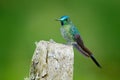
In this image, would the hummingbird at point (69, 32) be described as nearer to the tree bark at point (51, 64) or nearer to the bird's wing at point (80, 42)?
the bird's wing at point (80, 42)

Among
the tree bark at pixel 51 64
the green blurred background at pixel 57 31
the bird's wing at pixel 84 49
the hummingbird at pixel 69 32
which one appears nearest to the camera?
the tree bark at pixel 51 64

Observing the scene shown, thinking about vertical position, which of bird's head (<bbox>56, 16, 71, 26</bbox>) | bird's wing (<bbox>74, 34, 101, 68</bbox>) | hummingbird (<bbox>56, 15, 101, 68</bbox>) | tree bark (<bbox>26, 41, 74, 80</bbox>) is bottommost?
tree bark (<bbox>26, 41, 74, 80</bbox>)

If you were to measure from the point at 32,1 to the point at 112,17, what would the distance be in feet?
4.37

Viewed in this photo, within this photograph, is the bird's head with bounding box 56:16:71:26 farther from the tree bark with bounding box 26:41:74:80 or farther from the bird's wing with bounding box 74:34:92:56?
the tree bark with bounding box 26:41:74:80

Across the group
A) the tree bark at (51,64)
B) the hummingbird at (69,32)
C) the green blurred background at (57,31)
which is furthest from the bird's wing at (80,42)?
the green blurred background at (57,31)

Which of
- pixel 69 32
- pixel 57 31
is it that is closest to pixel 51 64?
pixel 69 32

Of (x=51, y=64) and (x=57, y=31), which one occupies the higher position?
(x=57, y=31)

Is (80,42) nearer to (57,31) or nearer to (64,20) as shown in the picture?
(64,20)

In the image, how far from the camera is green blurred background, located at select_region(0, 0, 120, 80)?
262 inches

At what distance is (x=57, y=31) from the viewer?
24.2 feet

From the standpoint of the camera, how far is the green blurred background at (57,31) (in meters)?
6.66

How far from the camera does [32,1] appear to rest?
30.2ft

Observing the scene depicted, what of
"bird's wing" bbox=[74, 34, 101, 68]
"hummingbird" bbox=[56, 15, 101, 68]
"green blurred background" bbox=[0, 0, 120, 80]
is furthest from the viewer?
"green blurred background" bbox=[0, 0, 120, 80]

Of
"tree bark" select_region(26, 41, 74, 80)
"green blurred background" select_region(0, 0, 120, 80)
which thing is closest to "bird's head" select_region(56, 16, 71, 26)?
"tree bark" select_region(26, 41, 74, 80)
